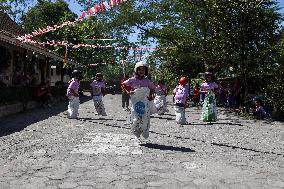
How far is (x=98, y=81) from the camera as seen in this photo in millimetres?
15961

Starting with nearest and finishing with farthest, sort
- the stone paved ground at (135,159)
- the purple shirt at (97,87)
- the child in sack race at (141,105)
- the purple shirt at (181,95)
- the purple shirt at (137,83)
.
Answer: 1. the stone paved ground at (135,159)
2. the child in sack race at (141,105)
3. the purple shirt at (137,83)
4. the purple shirt at (181,95)
5. the purple shirt at (97,87)

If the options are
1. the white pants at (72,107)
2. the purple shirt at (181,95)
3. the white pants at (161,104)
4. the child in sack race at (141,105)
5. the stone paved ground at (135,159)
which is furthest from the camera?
the white pants at (161,104)

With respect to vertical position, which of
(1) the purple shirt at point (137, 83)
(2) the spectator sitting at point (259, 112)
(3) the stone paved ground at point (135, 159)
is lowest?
(3) the stone paved ground at point (135, 159)

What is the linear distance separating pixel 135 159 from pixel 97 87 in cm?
903

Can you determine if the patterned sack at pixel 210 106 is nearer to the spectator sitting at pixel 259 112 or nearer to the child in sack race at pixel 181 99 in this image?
the child in sack race at pixel 181 99

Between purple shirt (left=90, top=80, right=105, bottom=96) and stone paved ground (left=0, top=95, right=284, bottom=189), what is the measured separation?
4594mm

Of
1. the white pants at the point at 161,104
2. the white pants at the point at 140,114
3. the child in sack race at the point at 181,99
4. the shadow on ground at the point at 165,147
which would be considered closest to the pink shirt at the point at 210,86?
the child in sack race at the point at 181,99

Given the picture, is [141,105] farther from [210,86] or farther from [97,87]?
[97,87]

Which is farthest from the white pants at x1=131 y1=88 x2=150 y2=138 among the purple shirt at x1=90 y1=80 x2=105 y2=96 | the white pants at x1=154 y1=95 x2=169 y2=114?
the white pants at x1=154 y1=95 x2=169 y2=114

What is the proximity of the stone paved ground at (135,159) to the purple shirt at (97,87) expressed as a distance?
4.59 metres

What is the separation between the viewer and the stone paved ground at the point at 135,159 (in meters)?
5.58

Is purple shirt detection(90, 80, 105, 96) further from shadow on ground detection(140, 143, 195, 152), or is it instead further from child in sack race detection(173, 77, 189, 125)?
shadow on ground detection(140, 143, 195, 152)

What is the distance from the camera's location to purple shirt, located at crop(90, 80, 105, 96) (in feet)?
52.0

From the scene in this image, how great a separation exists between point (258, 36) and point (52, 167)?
1474 centimetres
